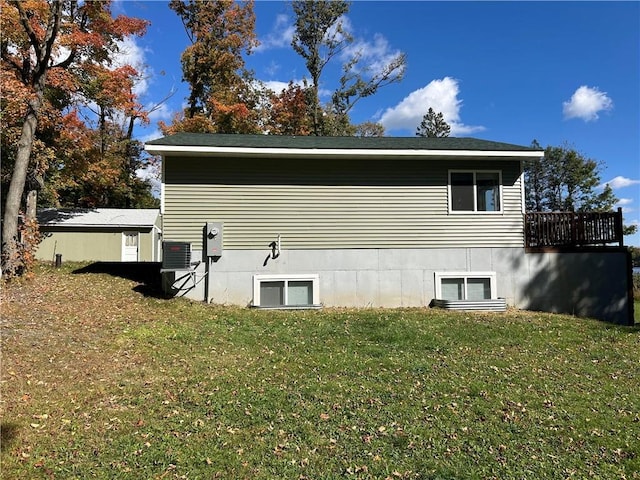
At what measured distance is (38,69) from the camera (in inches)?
438

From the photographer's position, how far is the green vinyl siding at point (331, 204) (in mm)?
9789

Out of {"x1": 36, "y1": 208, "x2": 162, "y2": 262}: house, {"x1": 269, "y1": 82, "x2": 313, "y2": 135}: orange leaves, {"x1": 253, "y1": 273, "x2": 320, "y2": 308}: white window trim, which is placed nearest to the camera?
{"x1": 253, "y1": 273, "x2": 320, "y2": 308}: white window trim

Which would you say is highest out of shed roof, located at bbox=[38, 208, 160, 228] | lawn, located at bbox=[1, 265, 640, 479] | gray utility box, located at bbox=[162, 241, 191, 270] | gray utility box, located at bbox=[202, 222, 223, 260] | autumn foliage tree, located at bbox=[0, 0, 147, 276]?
autumn foliage tree, located at bbox=[0, 0, 147, 276]

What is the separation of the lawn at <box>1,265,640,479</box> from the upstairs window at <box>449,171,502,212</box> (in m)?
3.40

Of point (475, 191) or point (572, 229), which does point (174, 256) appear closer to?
point (475, 191)

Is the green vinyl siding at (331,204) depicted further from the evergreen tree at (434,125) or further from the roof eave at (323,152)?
the evergreen tree at (434,125)

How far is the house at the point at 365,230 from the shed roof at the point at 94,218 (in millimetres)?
11642

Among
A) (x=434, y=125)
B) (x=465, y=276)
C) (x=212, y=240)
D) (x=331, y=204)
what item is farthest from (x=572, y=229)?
(x=434, y=125)

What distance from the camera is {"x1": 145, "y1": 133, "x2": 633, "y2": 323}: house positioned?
383 inches

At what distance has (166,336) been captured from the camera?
680 centimetres

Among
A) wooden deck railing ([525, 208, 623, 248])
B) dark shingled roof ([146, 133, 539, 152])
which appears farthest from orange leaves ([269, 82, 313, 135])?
wooden deck railing ([525, 208, 623, 248])

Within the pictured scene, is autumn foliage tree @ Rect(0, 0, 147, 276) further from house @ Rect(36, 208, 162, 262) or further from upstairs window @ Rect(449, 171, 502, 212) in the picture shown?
upstairs window @ Rect(449, 171, 502, 212)

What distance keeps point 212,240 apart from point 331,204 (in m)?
2.76

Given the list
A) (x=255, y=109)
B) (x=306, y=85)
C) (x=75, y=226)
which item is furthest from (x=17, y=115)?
(x=306, y=85)
